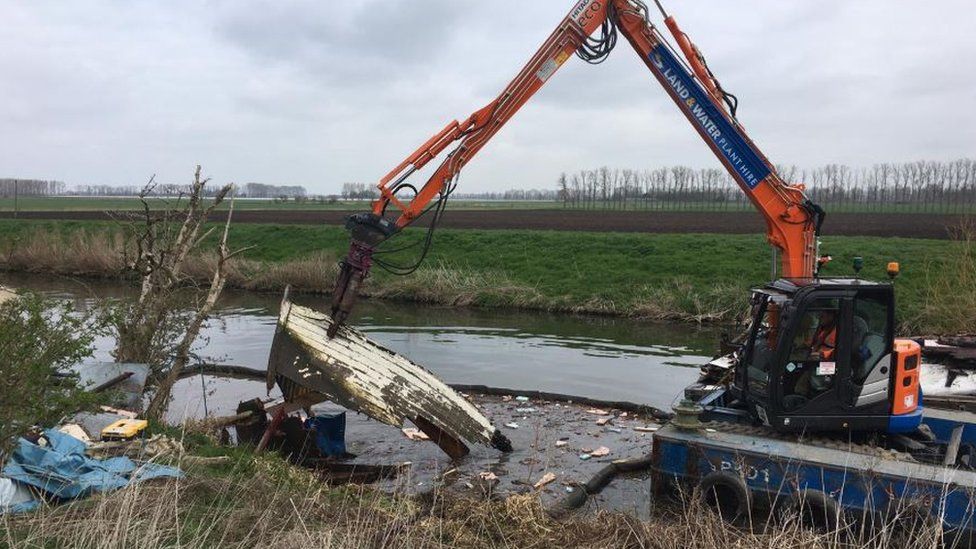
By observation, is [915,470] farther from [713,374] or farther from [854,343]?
[713,374]

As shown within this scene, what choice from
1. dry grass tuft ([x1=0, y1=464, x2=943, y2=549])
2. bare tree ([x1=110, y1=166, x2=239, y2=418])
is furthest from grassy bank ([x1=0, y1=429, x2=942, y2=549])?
bare tree ([x1=110, y1=166, x2=239, y2=418])

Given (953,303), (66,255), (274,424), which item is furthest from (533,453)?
(66,255)

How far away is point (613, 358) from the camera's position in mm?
16328

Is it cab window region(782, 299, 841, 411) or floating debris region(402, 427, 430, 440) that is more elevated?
cab window region(782, 299, 841, 411)

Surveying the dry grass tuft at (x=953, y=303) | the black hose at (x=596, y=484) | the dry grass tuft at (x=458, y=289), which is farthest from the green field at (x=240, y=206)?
the black hose at (x=596, y=484)

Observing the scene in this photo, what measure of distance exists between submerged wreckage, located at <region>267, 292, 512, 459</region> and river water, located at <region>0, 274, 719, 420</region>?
2564 mm

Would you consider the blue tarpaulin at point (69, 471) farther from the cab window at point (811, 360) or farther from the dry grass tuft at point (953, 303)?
the dry grass tuft at point (953, 303)

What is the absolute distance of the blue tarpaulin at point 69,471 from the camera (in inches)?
213

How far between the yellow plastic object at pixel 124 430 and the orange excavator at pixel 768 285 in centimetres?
223

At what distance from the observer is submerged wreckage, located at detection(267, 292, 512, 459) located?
7.90 metres

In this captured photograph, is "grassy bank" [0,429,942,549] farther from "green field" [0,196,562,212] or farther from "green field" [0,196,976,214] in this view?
"green field" [0,196,562,212]

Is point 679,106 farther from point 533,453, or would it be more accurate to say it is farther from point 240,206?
point 240,206

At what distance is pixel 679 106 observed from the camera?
31.2 ft

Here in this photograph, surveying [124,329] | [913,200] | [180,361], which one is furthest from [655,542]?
[913,200]
